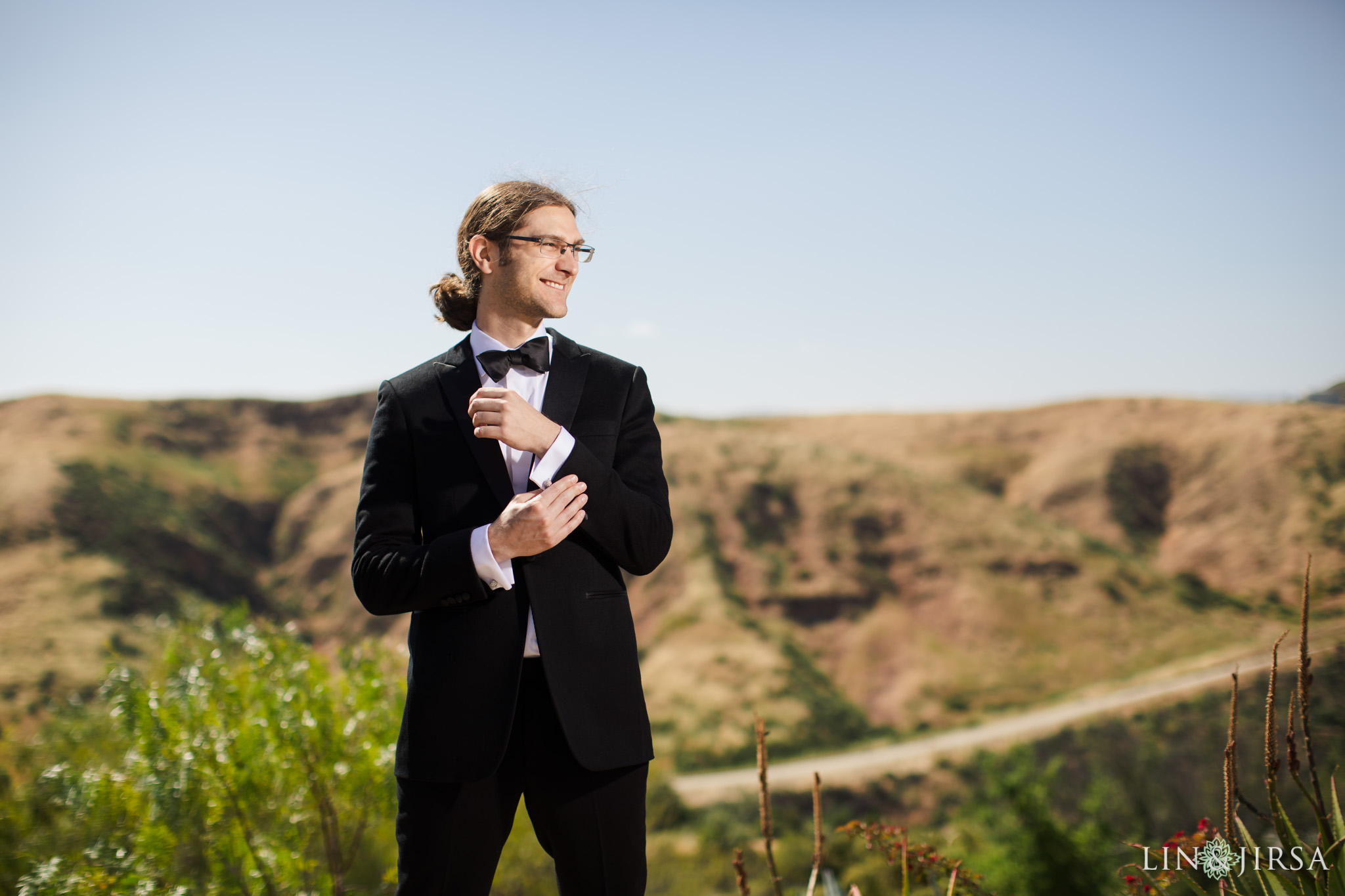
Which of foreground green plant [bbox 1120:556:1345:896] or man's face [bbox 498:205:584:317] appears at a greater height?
man's face [bbox 498:205:584:317]

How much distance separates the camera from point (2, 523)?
33500mm

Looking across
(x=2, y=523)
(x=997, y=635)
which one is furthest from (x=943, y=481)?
(x=2, y=523)

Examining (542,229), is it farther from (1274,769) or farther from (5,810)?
(5,810)

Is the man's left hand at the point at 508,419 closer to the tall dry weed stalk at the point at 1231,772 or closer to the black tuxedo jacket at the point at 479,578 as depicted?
the black tuxedo jacket at the point at 479,578

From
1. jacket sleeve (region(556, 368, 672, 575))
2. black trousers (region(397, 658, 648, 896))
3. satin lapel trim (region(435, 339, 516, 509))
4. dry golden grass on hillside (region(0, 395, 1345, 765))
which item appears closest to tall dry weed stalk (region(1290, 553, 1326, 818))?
jacket sleeve (region(556, 368, 672, 575))

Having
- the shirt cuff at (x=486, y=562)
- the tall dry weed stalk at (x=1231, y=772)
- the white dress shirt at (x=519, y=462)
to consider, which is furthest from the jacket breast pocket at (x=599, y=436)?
the tall dry weed stalk at (x=1231, y=772)

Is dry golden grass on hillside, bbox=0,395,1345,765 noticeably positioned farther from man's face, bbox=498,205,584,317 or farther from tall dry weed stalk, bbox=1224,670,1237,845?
man's face, bbox=498,205,584,317

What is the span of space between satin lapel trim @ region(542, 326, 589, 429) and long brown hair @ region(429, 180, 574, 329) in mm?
274

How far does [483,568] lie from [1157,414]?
5516 cm

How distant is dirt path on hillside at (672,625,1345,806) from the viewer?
2416 cm

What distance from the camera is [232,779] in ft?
14.4

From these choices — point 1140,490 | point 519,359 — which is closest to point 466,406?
point 519,359

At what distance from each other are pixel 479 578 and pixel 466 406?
1.44 ft

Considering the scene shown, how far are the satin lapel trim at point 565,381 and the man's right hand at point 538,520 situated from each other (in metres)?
0.27
